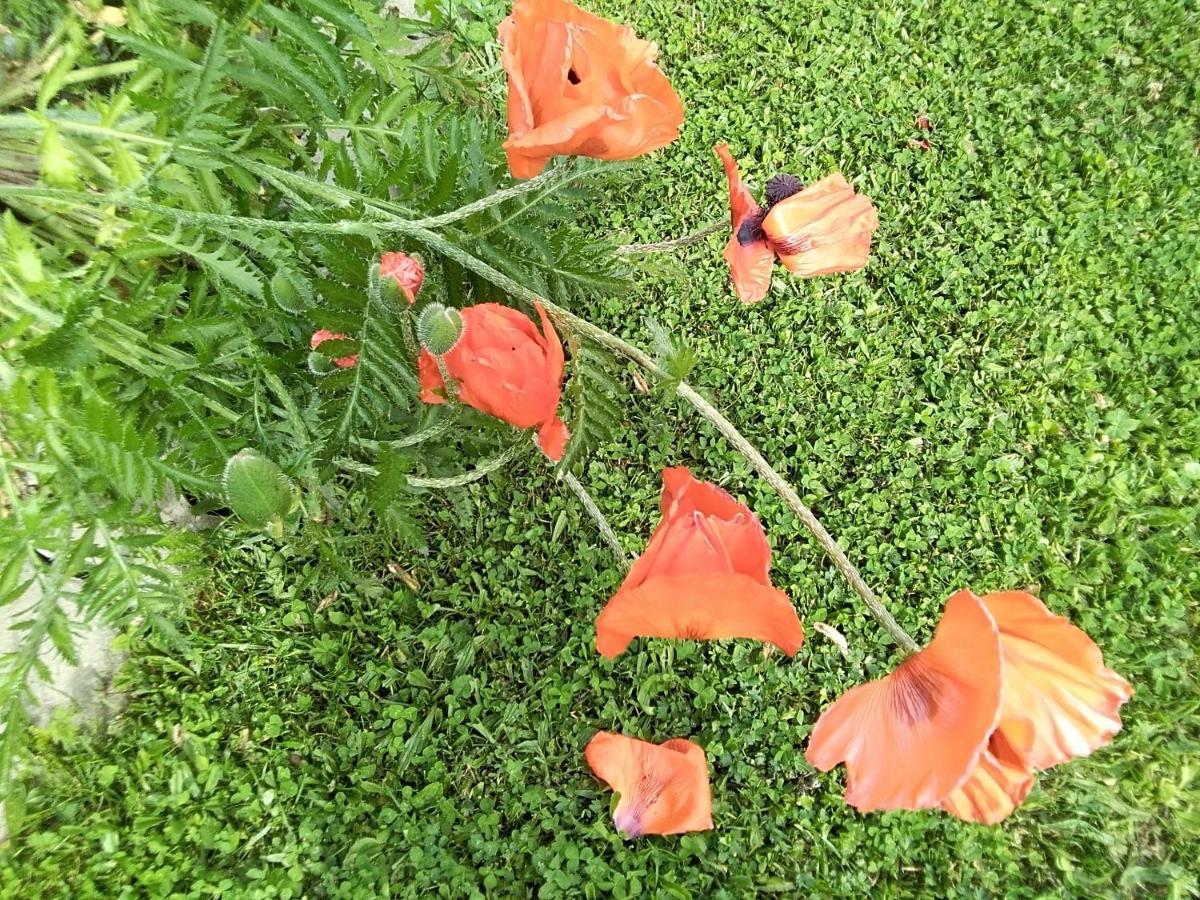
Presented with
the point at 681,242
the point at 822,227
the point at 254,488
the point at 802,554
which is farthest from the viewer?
the point at 802,554

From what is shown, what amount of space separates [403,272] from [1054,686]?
1.00 m

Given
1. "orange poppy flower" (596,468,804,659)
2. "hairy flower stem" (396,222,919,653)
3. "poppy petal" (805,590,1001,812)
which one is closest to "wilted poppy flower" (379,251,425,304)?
"hairy flower stem" (396,222,919,653)

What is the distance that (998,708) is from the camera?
87cm

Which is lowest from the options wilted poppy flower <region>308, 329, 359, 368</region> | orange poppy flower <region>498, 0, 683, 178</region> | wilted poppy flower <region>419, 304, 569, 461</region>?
wilted poppy flower <region>308, 329, 359, 368</region>

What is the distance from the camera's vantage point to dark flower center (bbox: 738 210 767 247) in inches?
54.6

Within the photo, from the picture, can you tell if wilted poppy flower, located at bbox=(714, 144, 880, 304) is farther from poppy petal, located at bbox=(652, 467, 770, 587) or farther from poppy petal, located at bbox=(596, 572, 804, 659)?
poppy petal, located at bbox=(596, 572, 804, 659)

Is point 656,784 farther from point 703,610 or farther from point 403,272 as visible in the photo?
point 403,272

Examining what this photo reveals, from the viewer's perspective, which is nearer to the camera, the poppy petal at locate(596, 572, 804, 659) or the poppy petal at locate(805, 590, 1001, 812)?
the poppy petal at locate(805, 590, 1001, 812)

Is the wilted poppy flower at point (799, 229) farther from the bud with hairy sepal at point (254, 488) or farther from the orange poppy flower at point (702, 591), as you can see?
the bud with hairy sepal at point (254, 488)

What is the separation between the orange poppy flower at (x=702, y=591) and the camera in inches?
41.8

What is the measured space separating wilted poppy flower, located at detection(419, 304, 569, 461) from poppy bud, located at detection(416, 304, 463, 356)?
17 millimetres

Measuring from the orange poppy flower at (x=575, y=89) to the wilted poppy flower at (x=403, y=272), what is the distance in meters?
0.22

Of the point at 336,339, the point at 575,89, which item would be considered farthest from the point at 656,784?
the point at 575,89

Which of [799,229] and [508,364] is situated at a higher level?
[799,229]
